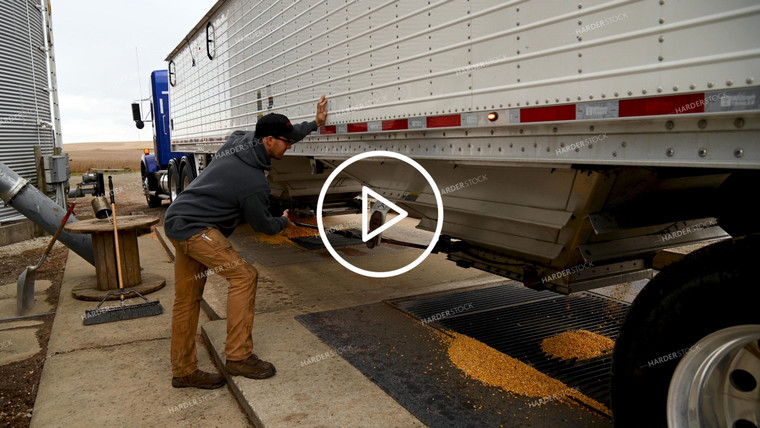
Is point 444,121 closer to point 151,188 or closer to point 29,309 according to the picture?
point 29,309

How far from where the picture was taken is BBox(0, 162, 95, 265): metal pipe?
6344mm

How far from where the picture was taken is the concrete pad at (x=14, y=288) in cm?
630

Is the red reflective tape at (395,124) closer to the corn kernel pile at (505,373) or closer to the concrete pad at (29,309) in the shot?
the corn kernel pile at (505,373)

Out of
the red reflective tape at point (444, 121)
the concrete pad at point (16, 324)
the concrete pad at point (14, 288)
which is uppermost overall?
the red reflective tape at point (444, 121)

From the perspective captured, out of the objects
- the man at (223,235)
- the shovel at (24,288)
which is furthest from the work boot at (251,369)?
the shovel at (24,288)

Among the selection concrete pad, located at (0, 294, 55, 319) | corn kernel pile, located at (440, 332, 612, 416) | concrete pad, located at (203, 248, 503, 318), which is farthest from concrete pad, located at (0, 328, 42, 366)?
corn kernel pile, located at (440, 332, 612, 416)

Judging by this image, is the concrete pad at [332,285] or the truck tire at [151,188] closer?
the concrete pad at [332,285]

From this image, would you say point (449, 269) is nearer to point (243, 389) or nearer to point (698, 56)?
point (243, 389)

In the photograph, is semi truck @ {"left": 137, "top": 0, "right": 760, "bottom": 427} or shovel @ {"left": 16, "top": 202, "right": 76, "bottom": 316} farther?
shovel @ {"left": 16, "top": 202, "right": 76, "bottom": 316}

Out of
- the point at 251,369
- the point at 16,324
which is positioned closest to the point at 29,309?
the point at 16,324

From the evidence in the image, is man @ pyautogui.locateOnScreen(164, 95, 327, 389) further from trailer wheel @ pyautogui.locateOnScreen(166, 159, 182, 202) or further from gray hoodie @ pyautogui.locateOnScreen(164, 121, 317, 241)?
trailer wheel @ pyautogui.locateOnScreen(166, 159, 182, 202)

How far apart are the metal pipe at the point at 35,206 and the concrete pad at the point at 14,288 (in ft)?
2.15

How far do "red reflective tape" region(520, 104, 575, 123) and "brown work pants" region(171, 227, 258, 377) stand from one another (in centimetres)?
202

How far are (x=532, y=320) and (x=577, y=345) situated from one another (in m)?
0.63
